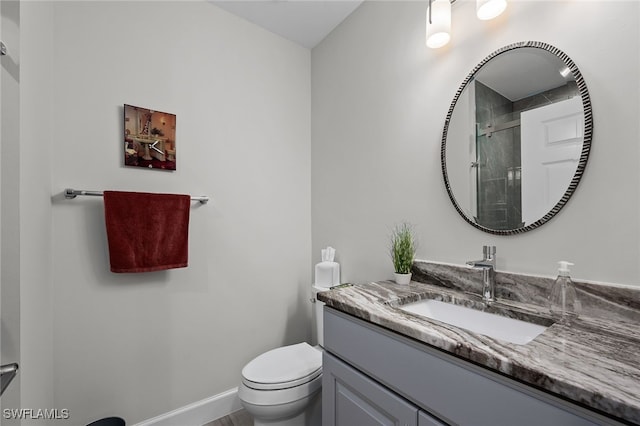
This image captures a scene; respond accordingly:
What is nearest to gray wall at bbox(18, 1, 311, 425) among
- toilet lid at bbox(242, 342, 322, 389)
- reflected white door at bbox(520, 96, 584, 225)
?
toilet lid at bbox(242, 342, 322, 389)

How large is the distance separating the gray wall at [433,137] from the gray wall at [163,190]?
380mm

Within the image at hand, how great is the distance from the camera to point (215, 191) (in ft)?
5.89

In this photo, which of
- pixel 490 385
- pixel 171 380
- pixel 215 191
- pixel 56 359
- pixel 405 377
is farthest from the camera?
pixel 215 191

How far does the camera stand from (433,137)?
4.50ft

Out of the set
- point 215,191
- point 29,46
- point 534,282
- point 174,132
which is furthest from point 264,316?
point 29,46

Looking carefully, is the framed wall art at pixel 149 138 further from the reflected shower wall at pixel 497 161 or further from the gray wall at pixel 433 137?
the reflected shower wall at pixel 497 161

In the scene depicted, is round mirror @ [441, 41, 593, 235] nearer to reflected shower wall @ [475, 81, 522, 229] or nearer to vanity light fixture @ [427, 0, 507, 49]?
reflected shower wall @ [475, 81, 522, 229]

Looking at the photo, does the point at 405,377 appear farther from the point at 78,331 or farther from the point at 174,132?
the point at 174,132

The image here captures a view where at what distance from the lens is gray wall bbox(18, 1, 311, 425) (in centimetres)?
130

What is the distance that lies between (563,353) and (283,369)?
1143 mm

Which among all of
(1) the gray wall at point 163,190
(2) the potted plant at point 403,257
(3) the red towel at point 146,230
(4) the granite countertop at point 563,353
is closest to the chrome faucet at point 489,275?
(4) the granite countertop at point 563,353

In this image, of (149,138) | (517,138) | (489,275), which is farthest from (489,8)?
(149,138)

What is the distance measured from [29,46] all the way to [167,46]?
742 millimetres

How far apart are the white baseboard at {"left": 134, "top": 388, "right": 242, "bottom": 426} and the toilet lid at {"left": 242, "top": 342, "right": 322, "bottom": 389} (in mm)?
530
